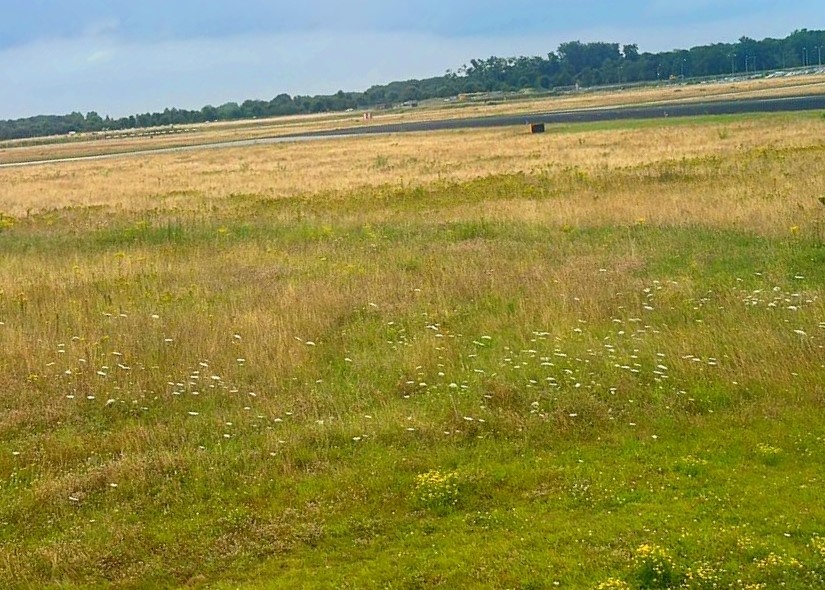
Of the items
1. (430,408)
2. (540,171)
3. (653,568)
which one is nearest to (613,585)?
(653,568)

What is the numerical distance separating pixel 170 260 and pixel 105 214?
13.2 meters

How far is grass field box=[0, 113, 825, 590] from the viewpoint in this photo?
6.00m

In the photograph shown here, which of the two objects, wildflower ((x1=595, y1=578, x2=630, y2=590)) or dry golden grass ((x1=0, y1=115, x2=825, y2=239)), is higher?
dry golden grass ((x1=0, y1=115, x2=825, y2=239))

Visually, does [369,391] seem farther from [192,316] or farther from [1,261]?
[1,261]

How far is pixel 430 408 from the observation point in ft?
28.8

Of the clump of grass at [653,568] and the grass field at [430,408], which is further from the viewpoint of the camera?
the grass field at [430,408]

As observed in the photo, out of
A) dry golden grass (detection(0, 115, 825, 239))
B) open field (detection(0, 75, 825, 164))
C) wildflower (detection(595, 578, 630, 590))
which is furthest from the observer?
open field (detection(0, 75, 825, 164))

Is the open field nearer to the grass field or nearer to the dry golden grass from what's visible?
the dry golden grass

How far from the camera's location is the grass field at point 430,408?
19.7 ft

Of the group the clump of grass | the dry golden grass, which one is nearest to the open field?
the dry golden grass

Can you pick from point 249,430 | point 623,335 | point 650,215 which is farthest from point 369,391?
point 650,215

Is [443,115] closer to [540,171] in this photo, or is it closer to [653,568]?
[540,171]

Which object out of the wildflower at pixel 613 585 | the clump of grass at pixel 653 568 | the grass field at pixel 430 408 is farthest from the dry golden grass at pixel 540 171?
the wildflower at pixel 613 585

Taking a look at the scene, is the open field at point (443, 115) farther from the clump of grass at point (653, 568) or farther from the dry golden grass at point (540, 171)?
the clump of grass at point (653, 568)
